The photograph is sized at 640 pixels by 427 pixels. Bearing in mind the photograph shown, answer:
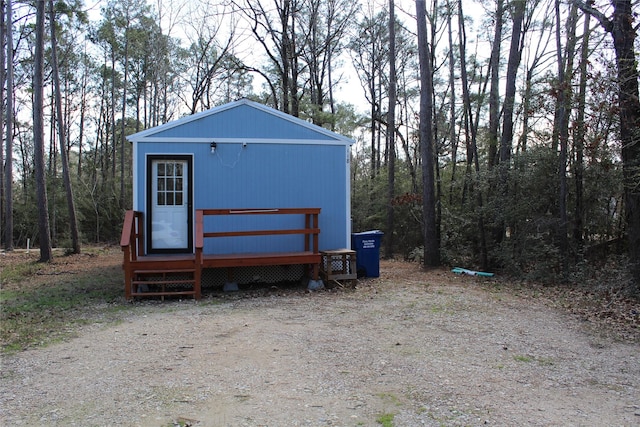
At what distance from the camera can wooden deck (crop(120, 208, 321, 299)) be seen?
22.4 feet

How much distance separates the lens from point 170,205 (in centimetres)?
795

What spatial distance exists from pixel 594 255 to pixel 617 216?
987 mm

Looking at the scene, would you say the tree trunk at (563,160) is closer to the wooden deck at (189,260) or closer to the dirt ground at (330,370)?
the dirt ground at (330,370)

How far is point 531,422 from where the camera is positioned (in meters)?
2.82

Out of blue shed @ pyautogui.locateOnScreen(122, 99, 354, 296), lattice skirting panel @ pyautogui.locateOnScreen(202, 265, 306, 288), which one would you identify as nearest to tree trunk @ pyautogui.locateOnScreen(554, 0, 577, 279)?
blue shed @ pyautogui.locateOnScreen(122, 99, 354, 296)

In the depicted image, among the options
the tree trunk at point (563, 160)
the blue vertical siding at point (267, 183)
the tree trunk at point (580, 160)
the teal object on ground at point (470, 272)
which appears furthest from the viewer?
the teal object on ground at point (470, 272)

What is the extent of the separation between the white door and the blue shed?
0.02 metres

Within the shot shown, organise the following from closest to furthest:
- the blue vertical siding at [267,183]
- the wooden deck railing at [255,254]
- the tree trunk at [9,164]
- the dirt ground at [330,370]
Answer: the dirt ground at [330,370], the wooden deck railing at [255,254], the blue vertical siding at [267,183], the tree trunk at [9,164]

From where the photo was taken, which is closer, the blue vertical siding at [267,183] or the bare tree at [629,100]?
the bare tree at [629,100]

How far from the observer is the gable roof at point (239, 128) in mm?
7883

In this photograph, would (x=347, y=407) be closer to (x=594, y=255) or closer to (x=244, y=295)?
(x=244, y=295)

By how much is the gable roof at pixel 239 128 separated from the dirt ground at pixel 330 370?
3.10 metres

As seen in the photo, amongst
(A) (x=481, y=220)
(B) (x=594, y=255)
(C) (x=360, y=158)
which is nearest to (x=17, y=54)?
(C) (x=360, y=158)

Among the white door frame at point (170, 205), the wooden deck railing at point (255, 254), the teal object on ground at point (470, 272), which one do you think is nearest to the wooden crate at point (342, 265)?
the wooden deck railing at point (255, 254)
